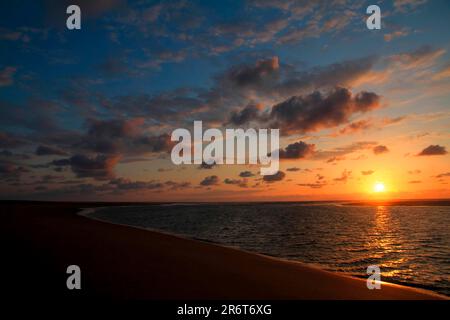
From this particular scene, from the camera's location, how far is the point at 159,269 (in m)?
14.0

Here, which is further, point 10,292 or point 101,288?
point 101,288

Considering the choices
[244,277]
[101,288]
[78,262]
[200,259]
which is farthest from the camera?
[200,259]

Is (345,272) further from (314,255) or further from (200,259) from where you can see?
(200,259)

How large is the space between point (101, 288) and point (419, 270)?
1760 cm

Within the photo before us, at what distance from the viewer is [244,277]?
13297 millimetres
